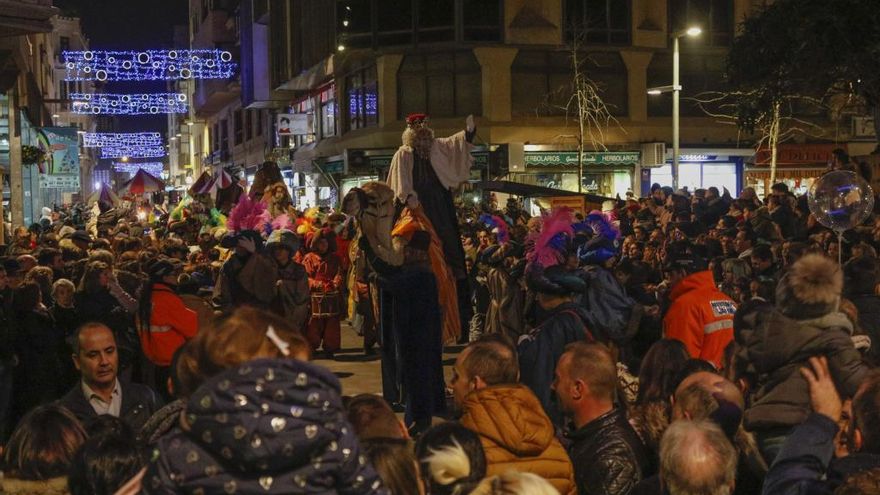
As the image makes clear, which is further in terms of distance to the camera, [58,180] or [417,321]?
[58,180]

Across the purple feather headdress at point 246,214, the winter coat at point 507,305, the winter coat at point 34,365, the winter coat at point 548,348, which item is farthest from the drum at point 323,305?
the winter coat at point 548,348

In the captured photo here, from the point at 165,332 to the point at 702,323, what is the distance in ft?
12.5

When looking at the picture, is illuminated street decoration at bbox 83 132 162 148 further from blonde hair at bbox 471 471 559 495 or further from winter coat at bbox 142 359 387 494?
winter coat at bbox 142 359 387 494

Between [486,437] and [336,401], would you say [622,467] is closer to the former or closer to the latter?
[486,437]

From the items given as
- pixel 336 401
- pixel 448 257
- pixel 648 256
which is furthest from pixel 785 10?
pixel 336 401

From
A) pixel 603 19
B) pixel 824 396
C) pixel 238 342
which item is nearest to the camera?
pixel 238 342

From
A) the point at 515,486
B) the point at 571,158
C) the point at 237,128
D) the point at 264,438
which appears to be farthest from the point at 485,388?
the point at 237,128

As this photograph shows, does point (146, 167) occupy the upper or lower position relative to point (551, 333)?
upper

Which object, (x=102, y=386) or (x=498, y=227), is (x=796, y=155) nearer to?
(x=498, y=227)

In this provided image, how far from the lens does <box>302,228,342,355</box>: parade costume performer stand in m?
16.1

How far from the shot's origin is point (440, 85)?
3844 cm

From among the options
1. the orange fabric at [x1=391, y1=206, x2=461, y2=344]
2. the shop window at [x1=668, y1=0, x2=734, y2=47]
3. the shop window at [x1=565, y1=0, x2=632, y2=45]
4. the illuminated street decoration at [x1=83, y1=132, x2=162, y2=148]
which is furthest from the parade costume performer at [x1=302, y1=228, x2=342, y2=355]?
the illuminated street decoration at [x1=83, y1=132, x2=162, y2=148]

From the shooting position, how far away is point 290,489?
2902mm

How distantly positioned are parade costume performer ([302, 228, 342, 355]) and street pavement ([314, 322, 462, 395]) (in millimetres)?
249
